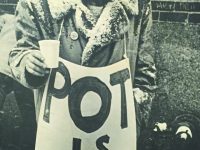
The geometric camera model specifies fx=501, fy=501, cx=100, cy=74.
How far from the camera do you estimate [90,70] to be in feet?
6.43

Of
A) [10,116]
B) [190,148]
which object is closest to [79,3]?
[10,116]

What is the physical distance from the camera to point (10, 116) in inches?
82.1

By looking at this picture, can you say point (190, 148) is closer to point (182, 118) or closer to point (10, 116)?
point (182, 118)

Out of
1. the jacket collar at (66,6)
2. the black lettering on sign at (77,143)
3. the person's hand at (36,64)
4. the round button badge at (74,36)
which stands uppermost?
the jacket collar at (66,6)

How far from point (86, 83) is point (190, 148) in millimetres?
478

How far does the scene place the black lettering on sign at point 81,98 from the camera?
1.95 meters

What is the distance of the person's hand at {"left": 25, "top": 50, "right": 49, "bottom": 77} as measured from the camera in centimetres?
194

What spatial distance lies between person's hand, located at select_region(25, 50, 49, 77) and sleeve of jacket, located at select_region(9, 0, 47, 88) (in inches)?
0.9

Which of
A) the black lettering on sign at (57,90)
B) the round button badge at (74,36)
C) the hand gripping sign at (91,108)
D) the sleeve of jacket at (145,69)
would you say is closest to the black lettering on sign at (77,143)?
the hand gripping sign at (91,108)

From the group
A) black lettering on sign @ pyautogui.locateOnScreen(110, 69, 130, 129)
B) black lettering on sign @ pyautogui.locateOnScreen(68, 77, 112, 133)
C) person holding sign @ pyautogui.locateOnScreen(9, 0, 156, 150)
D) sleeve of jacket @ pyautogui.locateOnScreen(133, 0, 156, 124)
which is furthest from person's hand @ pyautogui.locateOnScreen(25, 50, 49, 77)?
sleeve of jacket @ pyautogui.locateOnScreen(133, 0, 156, 124)

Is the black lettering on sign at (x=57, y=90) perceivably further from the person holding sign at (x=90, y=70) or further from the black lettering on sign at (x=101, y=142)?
the black lettering on sign at (x=101, y=142)

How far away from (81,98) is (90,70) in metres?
0.11

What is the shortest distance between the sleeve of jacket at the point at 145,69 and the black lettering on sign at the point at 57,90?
267mm

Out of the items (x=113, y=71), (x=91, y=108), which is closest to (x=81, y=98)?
(x=91, y=108)
